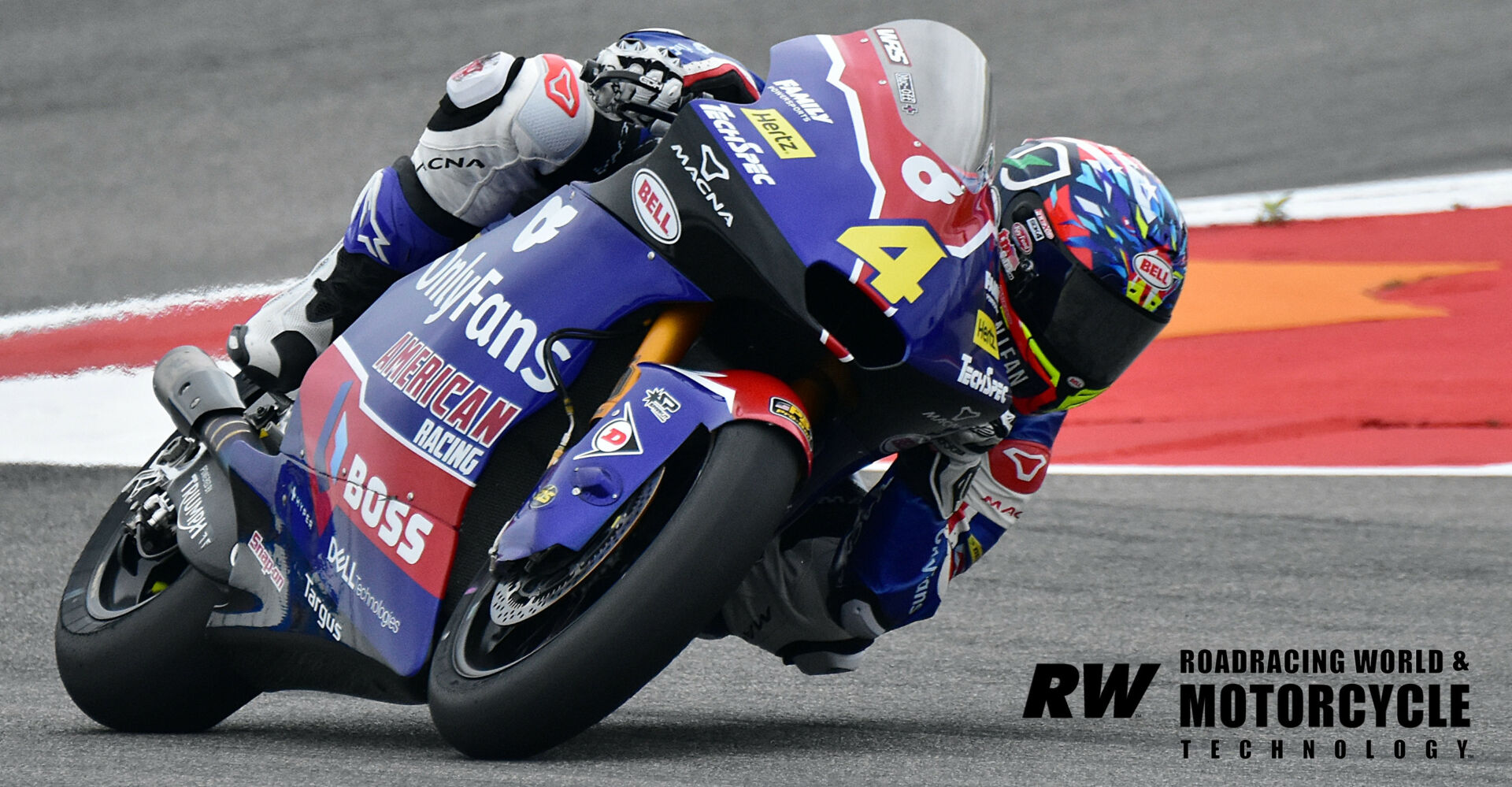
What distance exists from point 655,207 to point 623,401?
1.04 ft

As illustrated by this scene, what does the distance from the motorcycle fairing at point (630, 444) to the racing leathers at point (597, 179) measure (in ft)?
2.04

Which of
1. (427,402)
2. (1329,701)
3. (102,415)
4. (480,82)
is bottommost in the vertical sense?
(102,415)

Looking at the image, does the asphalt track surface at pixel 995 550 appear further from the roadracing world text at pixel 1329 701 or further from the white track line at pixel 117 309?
the white track line at pixel 117 309

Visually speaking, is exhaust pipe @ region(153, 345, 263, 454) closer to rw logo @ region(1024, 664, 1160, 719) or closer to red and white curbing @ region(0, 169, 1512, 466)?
rw logo @ region(1024, 664, 1160, 719)

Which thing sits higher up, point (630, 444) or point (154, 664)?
point (630, 444)

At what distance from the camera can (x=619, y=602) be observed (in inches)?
104

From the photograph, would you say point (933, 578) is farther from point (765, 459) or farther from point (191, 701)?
point (191, 701)

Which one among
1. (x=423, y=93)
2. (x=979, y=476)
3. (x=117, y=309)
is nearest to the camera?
(x=979, y=476)

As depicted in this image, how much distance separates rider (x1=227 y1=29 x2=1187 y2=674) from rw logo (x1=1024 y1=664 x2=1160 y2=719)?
43 cm

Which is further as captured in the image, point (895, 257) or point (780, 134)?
point (780, 134)

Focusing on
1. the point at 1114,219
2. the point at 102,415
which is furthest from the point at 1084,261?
the point at 102,415

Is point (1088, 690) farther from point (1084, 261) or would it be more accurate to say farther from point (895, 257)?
point (895, 257)

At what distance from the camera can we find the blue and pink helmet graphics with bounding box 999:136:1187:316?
126 inches

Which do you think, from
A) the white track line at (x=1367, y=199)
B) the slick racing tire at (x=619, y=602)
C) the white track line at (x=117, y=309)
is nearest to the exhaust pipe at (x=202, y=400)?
the slick racing tire at (x=619, y=602)
